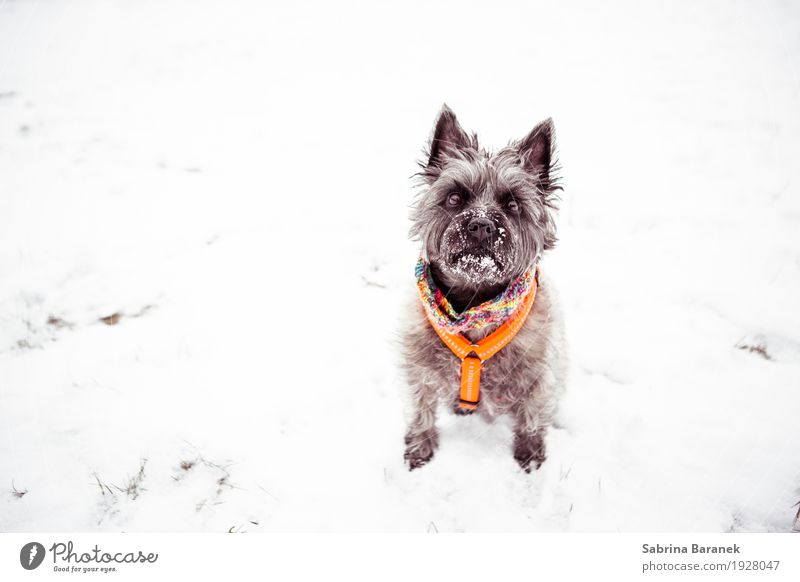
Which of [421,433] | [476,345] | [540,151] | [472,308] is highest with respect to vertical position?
[540,151]

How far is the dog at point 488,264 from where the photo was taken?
218cm

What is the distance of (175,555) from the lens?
2359mm

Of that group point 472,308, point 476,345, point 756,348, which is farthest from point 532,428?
point 756,348

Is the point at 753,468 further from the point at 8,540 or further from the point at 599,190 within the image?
the point at 8,540

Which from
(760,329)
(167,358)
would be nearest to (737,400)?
(760,329)

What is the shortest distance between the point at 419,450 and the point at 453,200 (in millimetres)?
1991

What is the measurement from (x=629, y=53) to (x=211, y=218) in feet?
31.6

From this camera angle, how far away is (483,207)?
226 centimetres

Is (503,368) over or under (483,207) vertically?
under

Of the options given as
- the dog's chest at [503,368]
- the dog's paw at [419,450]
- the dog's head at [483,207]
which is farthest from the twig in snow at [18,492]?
the dog's head at [483,207]

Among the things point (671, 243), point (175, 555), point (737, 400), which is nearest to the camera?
point (175, 555)

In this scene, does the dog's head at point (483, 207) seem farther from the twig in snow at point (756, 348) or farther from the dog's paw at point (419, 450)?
Result: the twig in snow at point (756, 348)

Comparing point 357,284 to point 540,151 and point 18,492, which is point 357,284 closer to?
point 540,151

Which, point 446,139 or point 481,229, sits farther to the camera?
point 446,139
